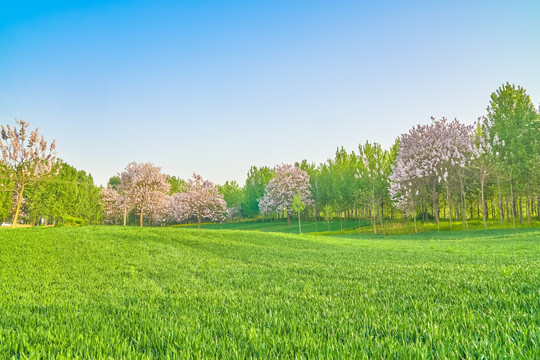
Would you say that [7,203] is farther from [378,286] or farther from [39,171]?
[378,286]

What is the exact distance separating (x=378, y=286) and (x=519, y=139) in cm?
3913

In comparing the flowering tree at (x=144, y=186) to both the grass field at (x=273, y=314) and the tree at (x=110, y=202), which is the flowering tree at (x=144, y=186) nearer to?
the tree at (x=110, y=202)

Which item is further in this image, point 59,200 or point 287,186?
point 287,186

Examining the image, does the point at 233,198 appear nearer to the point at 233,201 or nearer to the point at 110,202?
the point at 233,201

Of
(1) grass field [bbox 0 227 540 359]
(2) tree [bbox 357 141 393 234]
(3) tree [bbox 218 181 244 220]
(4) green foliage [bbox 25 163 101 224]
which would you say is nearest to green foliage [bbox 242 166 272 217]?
(3) tree [bbox 218 181 244 220]

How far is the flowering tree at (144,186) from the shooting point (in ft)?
131

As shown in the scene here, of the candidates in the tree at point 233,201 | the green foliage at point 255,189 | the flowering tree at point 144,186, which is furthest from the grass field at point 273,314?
the tree at point 233,201

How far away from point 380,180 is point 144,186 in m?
30.5

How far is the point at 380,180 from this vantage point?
39.3 metres

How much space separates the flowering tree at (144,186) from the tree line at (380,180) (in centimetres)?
13

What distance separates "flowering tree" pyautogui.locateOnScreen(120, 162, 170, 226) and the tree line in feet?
0.42

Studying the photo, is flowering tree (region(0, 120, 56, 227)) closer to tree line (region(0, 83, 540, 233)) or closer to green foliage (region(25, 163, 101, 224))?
tree line (region(0, 83, 540, 233))

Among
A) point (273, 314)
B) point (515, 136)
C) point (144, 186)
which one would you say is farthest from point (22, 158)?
point (515, 136)

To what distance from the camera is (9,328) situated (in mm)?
3289
